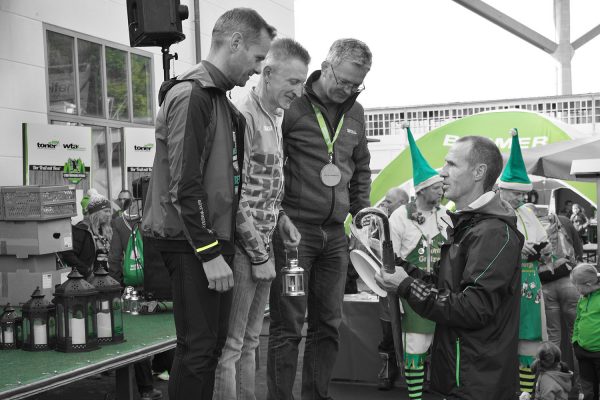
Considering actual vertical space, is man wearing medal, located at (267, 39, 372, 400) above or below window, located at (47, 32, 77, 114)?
below

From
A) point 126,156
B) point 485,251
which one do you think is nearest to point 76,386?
point 485,251

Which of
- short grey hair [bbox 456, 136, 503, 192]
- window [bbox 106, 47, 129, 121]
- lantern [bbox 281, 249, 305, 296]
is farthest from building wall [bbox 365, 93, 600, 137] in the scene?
short grey hair [bbox 456, 136, 503, 192]

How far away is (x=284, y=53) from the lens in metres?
3.47

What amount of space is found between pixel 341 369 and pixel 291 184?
3.01 meters

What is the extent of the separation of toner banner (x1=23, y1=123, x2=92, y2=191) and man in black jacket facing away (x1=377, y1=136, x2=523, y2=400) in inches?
281

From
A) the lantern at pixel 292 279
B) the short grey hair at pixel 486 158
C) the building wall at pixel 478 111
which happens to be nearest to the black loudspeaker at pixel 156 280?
the lantern at pixel 292 279

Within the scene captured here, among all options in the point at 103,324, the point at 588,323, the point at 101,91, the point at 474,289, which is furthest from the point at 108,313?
the point at 101,91

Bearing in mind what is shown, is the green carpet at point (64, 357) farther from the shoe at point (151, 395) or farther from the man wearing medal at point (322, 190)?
the man wearing medal at point (322, 190)

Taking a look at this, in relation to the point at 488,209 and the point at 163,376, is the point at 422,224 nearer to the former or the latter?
the point at 488,209

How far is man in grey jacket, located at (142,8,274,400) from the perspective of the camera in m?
2.81

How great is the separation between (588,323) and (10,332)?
3.99m

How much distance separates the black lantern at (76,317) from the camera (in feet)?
15.8

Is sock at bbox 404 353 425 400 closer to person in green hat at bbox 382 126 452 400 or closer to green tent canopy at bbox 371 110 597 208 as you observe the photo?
person in green hat at bbox 382 126 452 400

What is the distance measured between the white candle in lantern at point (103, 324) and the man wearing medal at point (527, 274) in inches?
103
